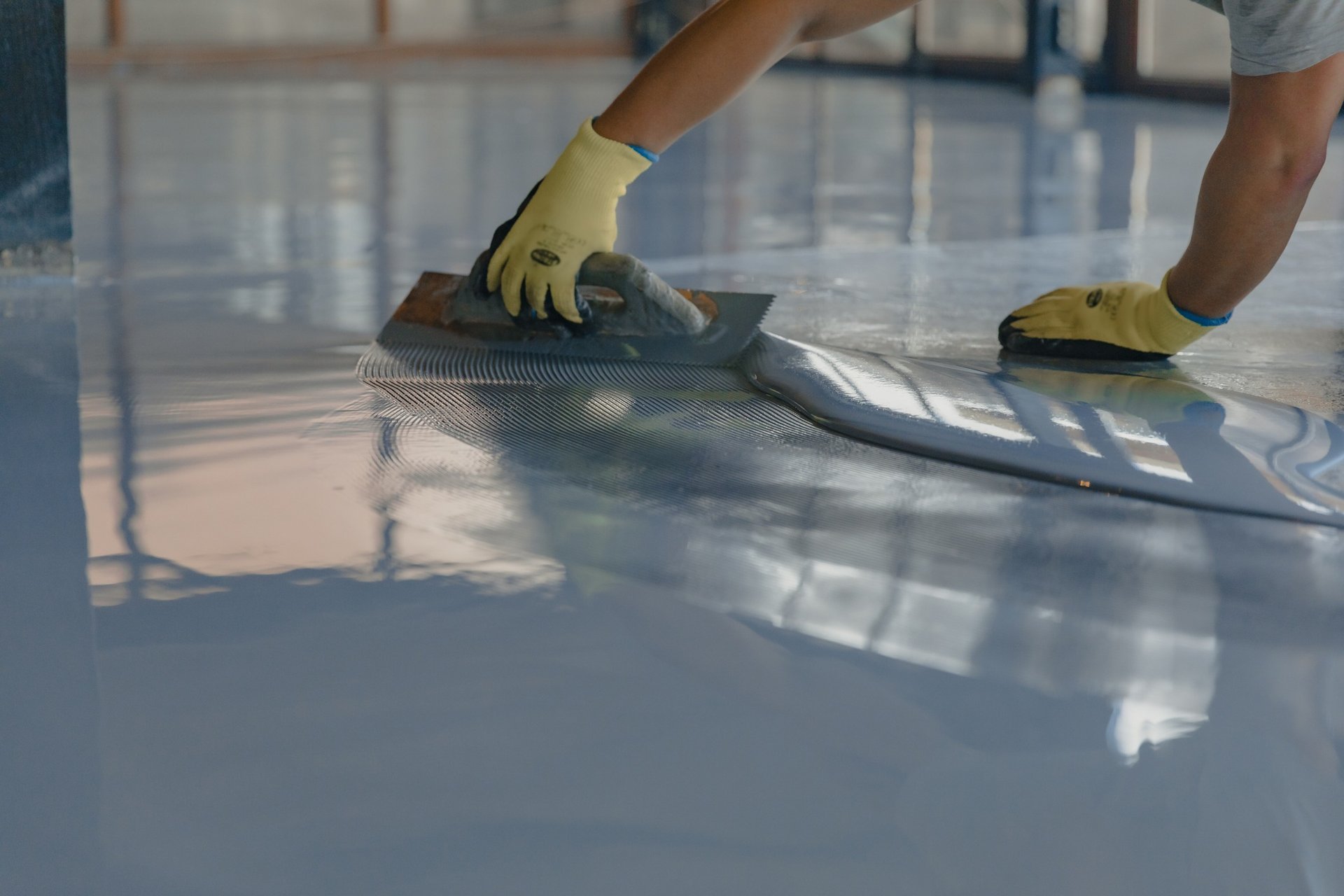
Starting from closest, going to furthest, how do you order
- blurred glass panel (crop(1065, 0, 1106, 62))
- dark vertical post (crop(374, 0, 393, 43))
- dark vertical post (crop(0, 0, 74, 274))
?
dark vertical post (crop(0, 0, 74, 274)) < blurred glass panel (crop(1065, 0, 1106, 62)) < dark vertical post (crop(374, 0, 393, 43))

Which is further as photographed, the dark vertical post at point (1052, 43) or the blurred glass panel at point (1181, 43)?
the dark vertical post at point (1052, 43)

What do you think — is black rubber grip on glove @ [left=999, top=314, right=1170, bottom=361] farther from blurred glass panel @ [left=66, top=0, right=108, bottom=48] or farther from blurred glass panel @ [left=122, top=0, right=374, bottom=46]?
blurred glass panel @ [left=122, top=0, right=374, bottom=46]

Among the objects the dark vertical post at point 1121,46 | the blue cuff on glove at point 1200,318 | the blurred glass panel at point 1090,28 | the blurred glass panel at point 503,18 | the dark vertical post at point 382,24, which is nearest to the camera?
the blue cuff on glove at point 1200,318

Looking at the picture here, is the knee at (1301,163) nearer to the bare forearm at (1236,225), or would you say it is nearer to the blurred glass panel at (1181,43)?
the bare forearm at (1236,225)

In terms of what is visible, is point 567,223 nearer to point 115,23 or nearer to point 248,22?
point 115,23

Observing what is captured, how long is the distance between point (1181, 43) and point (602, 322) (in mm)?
5655

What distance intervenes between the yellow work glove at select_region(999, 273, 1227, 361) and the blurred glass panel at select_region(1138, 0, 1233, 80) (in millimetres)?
4905

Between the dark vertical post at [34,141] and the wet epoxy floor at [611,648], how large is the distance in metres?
0.32

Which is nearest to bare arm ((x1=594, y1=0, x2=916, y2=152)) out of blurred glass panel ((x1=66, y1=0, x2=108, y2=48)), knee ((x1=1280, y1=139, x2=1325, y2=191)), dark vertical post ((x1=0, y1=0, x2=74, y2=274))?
knee ((x1=1280, y1=139, x2=1325, y2=191))

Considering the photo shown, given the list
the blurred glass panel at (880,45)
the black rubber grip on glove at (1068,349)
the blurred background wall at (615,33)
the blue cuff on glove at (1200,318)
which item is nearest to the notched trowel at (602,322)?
the black rubber grip on glove at (1068,349)

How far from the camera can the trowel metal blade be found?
5.18 ft

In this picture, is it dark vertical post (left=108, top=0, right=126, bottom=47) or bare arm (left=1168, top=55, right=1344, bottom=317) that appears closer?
bare arm (left=1168, top=55, right=1344, bottom=317)

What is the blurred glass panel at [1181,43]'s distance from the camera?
625 centimetres

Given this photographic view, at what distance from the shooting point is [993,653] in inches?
34.0
